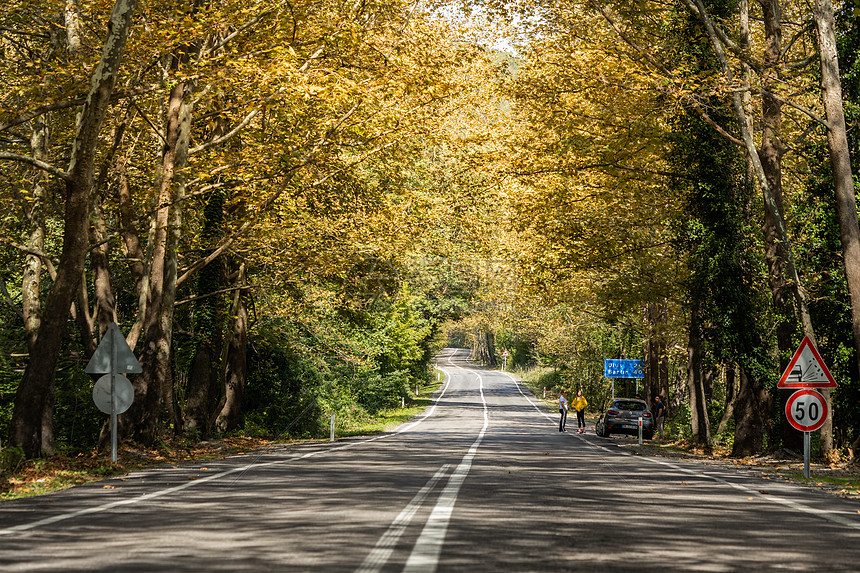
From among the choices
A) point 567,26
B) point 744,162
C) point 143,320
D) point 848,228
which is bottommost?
point 143,320

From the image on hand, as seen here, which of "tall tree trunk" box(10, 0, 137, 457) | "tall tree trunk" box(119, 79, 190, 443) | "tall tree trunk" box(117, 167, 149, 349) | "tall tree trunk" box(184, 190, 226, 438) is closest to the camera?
"tall tree trunk" box(10, 0, 137, 457)

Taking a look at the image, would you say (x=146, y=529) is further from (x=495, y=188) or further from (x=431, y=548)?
(x=495, y=188)

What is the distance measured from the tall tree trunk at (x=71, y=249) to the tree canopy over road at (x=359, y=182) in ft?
0.16

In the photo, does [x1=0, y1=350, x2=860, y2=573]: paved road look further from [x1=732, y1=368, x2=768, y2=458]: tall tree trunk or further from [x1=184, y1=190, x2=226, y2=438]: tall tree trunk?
[x1=184, y1=190, x2=226, y2=438]: tall tree trunk

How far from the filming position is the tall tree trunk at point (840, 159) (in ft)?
65.9

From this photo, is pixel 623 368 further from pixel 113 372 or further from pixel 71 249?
pixel 71 249

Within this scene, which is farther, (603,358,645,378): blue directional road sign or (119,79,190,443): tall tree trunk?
(603,358,645,378): blue directional road sign

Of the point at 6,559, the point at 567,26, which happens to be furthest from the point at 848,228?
the point at 6,559

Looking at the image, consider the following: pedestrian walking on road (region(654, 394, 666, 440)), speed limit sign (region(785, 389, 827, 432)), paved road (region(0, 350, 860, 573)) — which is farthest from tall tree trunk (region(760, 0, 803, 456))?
pedestrian walking on road (region(654, 394, 666, 440))

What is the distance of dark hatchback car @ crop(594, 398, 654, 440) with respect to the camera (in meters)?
37.7

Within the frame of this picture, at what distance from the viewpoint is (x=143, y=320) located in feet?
75.8

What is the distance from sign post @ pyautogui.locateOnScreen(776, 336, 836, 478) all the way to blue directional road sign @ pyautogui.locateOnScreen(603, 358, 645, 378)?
2849 centimetres

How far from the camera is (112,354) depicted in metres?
17.3

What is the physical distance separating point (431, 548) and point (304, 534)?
1347 millimetres
